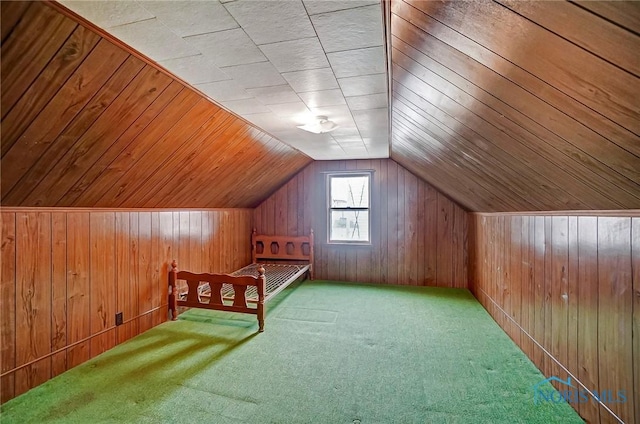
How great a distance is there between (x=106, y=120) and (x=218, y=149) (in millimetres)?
1163

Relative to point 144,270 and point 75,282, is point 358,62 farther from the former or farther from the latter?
point 144,270

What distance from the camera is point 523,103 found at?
1.19m

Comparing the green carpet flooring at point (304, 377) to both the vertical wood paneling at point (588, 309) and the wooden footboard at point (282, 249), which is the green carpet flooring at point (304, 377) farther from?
the wooden footboard at point (282, 249)

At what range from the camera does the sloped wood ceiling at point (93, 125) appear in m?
1.28

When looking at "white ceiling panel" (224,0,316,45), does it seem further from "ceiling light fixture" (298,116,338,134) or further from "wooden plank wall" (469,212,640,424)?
"wooden plank wall" (469,212,640,424)

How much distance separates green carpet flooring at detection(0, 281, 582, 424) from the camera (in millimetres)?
1797

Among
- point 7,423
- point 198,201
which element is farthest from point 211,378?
point 198,201

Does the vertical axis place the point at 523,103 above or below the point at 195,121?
below

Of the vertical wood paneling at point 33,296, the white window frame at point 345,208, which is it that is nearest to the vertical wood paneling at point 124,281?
the vertical wood paneling at point 33,296

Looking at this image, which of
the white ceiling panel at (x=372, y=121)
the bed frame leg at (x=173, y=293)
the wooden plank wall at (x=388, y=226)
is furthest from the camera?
the wooden plank wall at (x=388, y=226)

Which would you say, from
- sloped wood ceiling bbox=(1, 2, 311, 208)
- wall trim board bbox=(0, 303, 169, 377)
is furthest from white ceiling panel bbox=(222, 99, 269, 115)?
wall trim board bbox=(0, 303, 169, 377)

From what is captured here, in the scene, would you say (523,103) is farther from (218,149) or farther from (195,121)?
(218,149)

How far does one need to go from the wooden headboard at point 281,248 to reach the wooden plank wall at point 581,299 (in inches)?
117

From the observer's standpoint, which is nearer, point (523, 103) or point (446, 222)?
point (523, 103)
